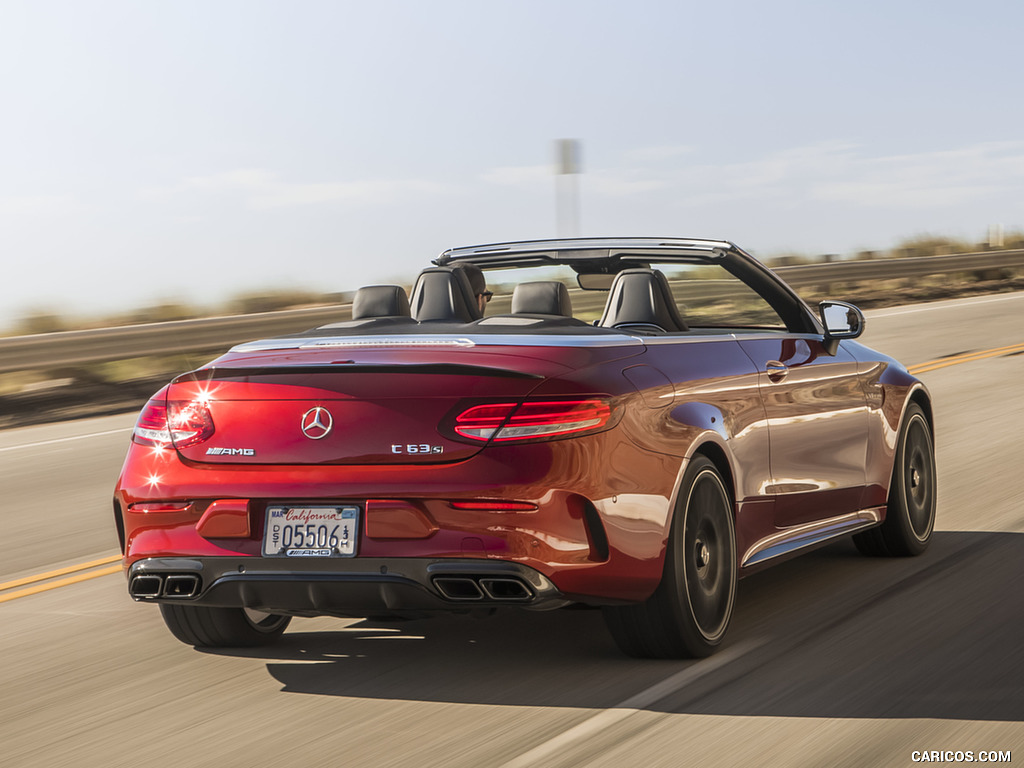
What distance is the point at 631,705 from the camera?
15.4 feet

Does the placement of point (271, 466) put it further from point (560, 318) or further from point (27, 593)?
point (27, 593)

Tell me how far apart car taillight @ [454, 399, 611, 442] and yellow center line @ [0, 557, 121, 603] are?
10.1ft

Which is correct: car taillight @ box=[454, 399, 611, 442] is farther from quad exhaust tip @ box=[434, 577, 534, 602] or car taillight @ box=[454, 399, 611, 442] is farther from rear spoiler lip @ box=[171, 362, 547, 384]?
quad exhaust tip @ box=[434, 577, 534, 602]

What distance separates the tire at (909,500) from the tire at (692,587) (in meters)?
1.80

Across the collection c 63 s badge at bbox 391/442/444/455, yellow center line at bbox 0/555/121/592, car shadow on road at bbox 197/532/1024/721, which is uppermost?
c 63 s badge at bbox 391/442/444/455

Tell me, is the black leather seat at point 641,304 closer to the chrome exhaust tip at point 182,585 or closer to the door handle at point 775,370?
the door handle at point 775,370

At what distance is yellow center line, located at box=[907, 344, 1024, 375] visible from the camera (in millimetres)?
16906

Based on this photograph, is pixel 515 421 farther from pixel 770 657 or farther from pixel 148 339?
pixel 148 339

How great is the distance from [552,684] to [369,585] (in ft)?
2.43

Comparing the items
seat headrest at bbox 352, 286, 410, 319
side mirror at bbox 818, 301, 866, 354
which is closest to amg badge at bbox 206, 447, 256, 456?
seat headrest at bbox 352, 286, 410, 319

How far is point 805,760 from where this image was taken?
4145 millimetres

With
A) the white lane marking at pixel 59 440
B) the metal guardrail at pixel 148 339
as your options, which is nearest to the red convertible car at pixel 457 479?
the white lane marking at pixel 59 440

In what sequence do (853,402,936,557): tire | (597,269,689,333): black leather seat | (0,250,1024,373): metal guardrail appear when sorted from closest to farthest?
(597,269,689,333): black leather seat < (853,402,936,557): tire < (0,250,1024,373): metal guardrail

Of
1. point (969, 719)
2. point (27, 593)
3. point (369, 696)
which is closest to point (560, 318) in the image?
point (369, 696)
